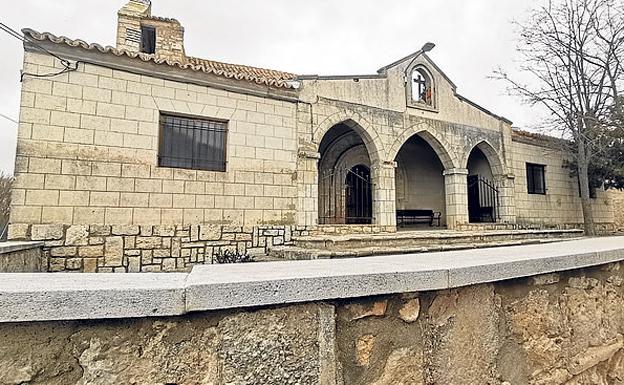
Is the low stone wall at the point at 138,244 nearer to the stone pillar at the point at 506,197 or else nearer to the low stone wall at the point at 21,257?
the low stone wall at the point at 21,257

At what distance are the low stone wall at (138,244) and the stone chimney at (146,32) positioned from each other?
5.15m

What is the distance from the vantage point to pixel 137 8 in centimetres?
951

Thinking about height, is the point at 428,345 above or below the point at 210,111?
below

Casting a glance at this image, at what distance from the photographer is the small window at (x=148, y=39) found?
9633 millimetres

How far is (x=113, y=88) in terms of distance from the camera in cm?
596

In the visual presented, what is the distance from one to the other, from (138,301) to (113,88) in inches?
244

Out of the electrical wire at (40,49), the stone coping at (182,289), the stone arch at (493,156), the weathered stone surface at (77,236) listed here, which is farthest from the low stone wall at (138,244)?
the stone arch at (493,156)

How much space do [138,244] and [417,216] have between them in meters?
8.58

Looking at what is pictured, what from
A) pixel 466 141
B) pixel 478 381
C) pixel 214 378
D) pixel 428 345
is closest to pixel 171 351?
pixel 214 378

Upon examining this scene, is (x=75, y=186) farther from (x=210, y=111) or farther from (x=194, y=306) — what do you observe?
(x=194, y=306)

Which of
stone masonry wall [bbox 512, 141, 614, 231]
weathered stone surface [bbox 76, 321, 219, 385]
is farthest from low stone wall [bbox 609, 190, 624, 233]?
weathered stone surface [bbox 76, 321, 219, 385]

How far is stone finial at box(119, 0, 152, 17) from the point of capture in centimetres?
927

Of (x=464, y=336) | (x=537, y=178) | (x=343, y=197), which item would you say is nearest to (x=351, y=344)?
(x=464, y=336)

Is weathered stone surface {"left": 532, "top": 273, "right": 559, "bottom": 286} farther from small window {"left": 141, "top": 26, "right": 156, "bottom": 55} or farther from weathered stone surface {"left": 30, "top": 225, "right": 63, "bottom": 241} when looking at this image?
small window {"left": 141, "top": 26, "right": 156, "bottom": 55}
